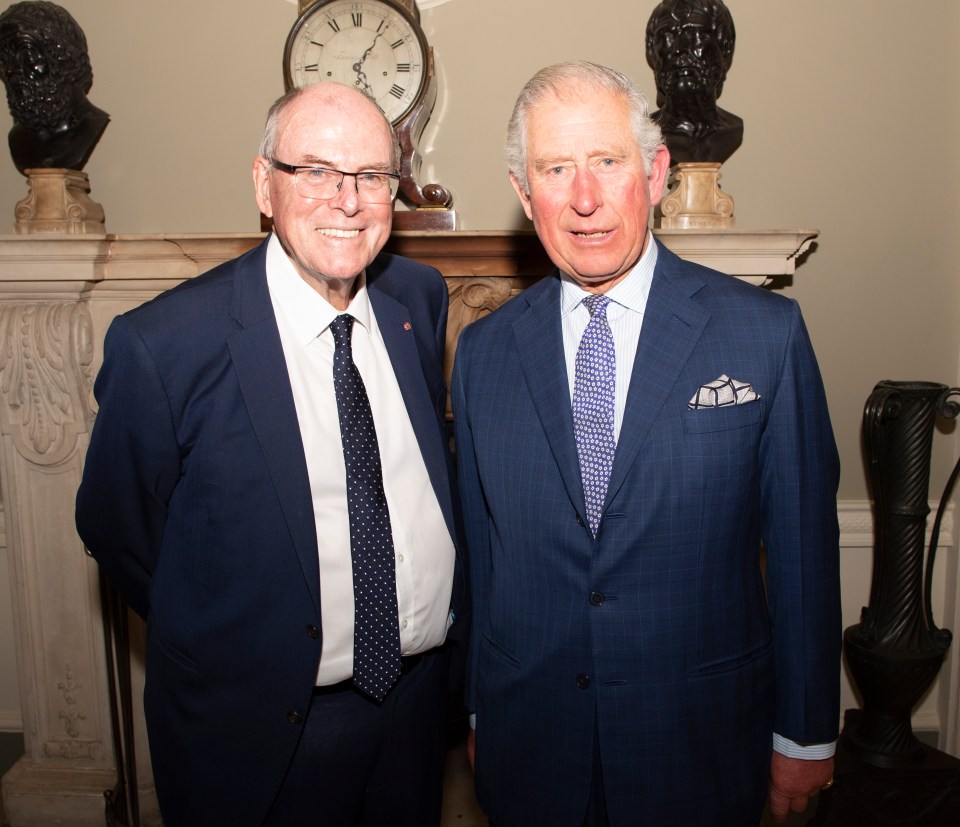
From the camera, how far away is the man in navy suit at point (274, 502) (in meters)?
1.43

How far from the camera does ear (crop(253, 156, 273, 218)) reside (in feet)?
4.99

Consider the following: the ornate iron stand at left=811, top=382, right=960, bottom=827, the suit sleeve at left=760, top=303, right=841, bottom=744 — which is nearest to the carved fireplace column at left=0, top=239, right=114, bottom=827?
the suit sleeve at left=760, top=303, right=841, bottom=744

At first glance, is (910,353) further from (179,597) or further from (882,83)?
(179,597)

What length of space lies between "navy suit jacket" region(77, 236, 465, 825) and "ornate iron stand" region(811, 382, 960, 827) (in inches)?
70.5

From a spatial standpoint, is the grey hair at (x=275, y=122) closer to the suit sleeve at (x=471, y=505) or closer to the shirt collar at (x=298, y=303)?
the shirt collar at (x=298, y=303)

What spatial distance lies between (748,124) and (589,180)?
1648 mm

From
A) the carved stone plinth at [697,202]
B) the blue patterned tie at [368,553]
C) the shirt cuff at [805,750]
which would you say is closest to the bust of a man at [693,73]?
the carved stone plinth at [697,202]

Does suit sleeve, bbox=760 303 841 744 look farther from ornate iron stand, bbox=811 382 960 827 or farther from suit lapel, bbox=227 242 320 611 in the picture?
ornate iron stand, bbox=811 382 960 827

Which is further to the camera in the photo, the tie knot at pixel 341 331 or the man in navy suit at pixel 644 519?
the tie knot at pixel 341 331

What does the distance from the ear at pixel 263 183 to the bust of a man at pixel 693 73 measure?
1262 mm

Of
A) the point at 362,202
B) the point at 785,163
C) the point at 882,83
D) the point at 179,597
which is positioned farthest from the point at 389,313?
the point at 882,83

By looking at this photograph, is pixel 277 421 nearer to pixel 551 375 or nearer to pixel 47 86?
pixel 551 375

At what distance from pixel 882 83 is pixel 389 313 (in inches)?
77.4

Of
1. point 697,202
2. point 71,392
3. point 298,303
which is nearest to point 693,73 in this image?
point 697,202
